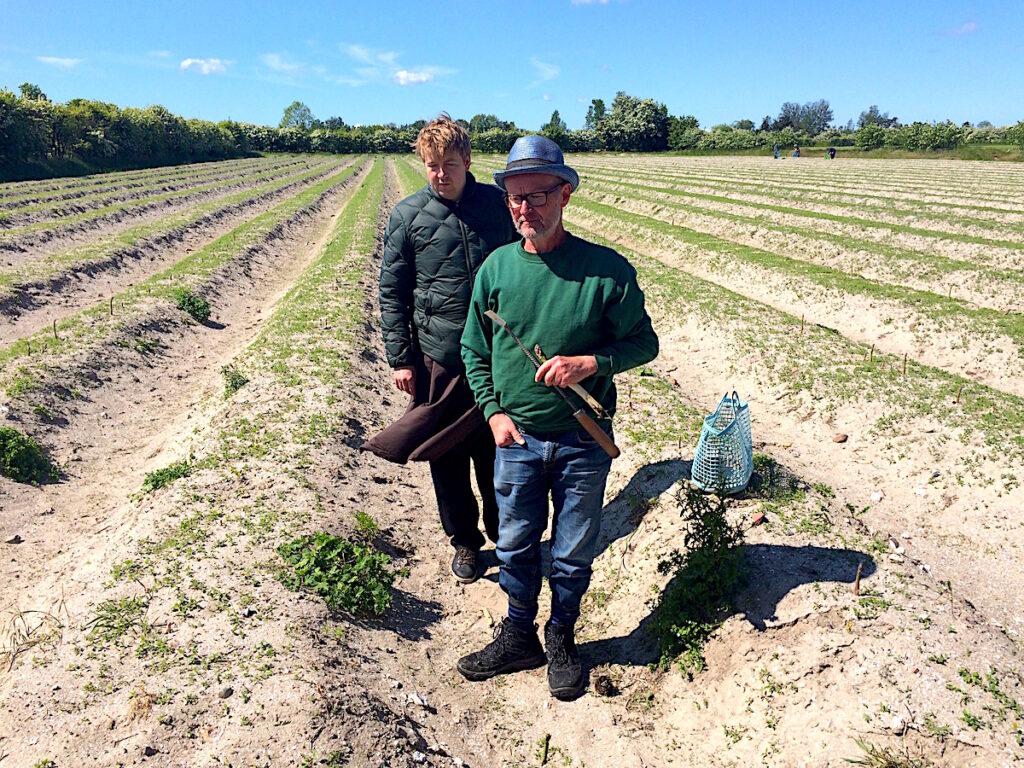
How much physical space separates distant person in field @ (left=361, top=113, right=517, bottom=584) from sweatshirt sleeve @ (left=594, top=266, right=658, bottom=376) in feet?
4.32

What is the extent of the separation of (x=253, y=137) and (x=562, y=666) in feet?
406

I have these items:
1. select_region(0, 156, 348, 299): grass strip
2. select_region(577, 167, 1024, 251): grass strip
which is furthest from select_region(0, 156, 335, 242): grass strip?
select_region(577, 167, 1024, 251): grass strip

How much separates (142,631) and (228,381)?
5317 mm

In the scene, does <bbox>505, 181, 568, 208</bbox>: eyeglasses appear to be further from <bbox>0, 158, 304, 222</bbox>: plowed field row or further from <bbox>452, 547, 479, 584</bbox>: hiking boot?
<bbox>0, 158, 304, 222</bbox>: plowed field row

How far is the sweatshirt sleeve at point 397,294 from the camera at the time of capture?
442 centimetres

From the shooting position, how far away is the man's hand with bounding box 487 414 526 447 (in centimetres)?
356

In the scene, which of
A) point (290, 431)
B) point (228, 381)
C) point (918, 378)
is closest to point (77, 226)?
point (228, 381)

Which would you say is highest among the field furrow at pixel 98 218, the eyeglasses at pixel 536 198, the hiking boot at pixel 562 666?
the eyeglasses at pixel 536 198

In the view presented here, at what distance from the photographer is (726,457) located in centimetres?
532

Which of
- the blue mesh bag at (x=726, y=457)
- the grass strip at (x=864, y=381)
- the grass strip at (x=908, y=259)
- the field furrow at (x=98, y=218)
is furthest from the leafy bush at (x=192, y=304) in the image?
the grass strip at (x=908, y=259)

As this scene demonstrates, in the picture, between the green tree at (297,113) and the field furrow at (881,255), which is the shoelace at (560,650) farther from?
the green tree at (297,113)

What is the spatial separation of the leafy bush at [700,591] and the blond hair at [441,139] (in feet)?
9.45

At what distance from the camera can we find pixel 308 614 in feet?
14.4

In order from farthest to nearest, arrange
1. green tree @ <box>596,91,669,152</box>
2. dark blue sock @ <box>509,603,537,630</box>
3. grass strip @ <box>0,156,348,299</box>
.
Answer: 1. green tree @ <box>596,91,669,152</box>
2. grass strip @ <box>0,156,348,299</box>
3. dark blue sock @ <box>509,603,537,630</box>
